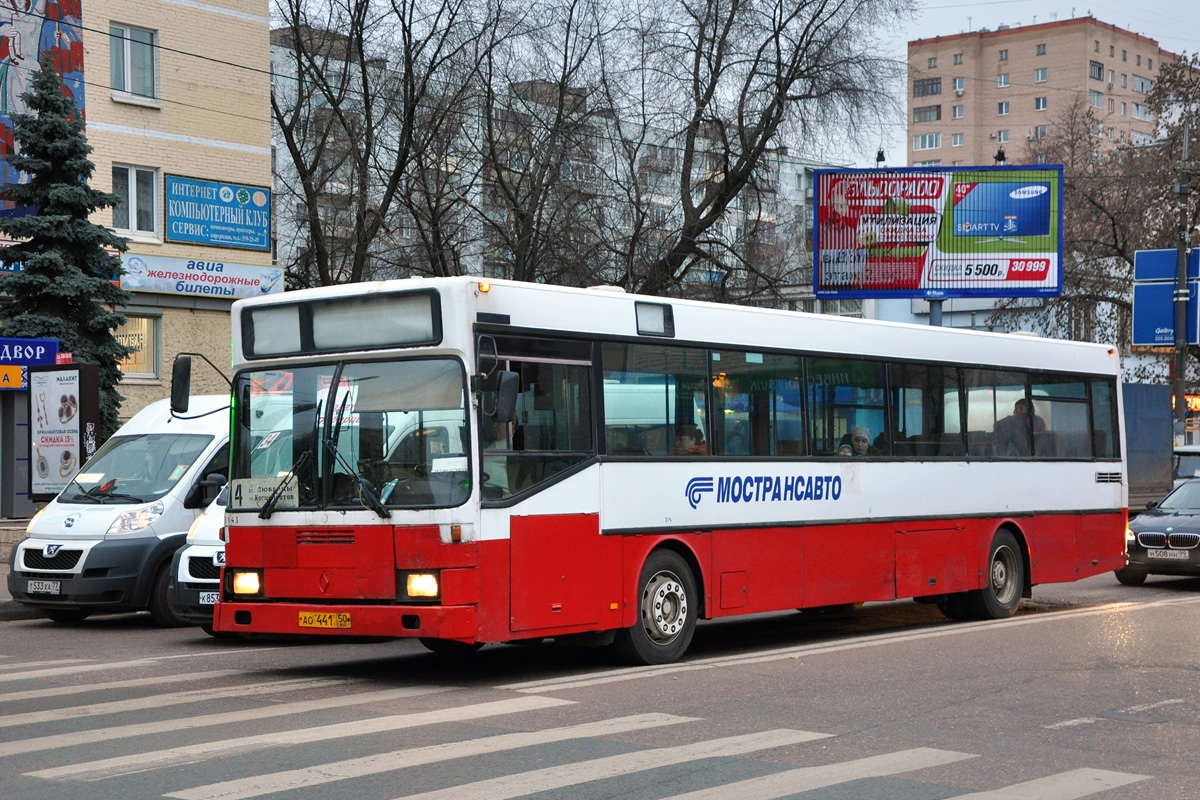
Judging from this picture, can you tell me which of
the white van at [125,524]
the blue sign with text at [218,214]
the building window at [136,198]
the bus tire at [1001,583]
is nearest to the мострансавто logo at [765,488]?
the bus tire at [1001,583]

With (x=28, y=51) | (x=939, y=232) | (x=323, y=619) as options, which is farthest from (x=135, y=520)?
(x=939, y=232)

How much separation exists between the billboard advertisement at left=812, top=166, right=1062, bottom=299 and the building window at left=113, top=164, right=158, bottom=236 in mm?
13916

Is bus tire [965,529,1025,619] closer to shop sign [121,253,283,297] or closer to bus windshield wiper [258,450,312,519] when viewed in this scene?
bus windshield wiper [258,450,312,519]

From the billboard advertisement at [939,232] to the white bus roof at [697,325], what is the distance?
50.3 ft

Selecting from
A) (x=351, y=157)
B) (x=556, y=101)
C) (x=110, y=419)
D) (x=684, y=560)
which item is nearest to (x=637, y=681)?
(x=684, y=560)

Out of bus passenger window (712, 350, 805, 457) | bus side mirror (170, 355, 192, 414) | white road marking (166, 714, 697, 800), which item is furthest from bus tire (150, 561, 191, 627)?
white road marking (166, 714, 697, 800)

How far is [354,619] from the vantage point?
1035cm

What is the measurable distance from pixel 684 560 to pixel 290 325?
11.5 ft

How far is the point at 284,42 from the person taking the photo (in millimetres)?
35156

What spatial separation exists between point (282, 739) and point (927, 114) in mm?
110845

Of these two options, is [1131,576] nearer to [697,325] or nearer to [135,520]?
[697,325]

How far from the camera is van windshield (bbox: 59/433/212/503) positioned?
15516 millimetres

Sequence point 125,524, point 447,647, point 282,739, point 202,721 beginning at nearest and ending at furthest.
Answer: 1. point 282,739
2. point 202,721
3. point 447,647
4. point 125,524

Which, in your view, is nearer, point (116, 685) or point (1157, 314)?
point (116, 685)
